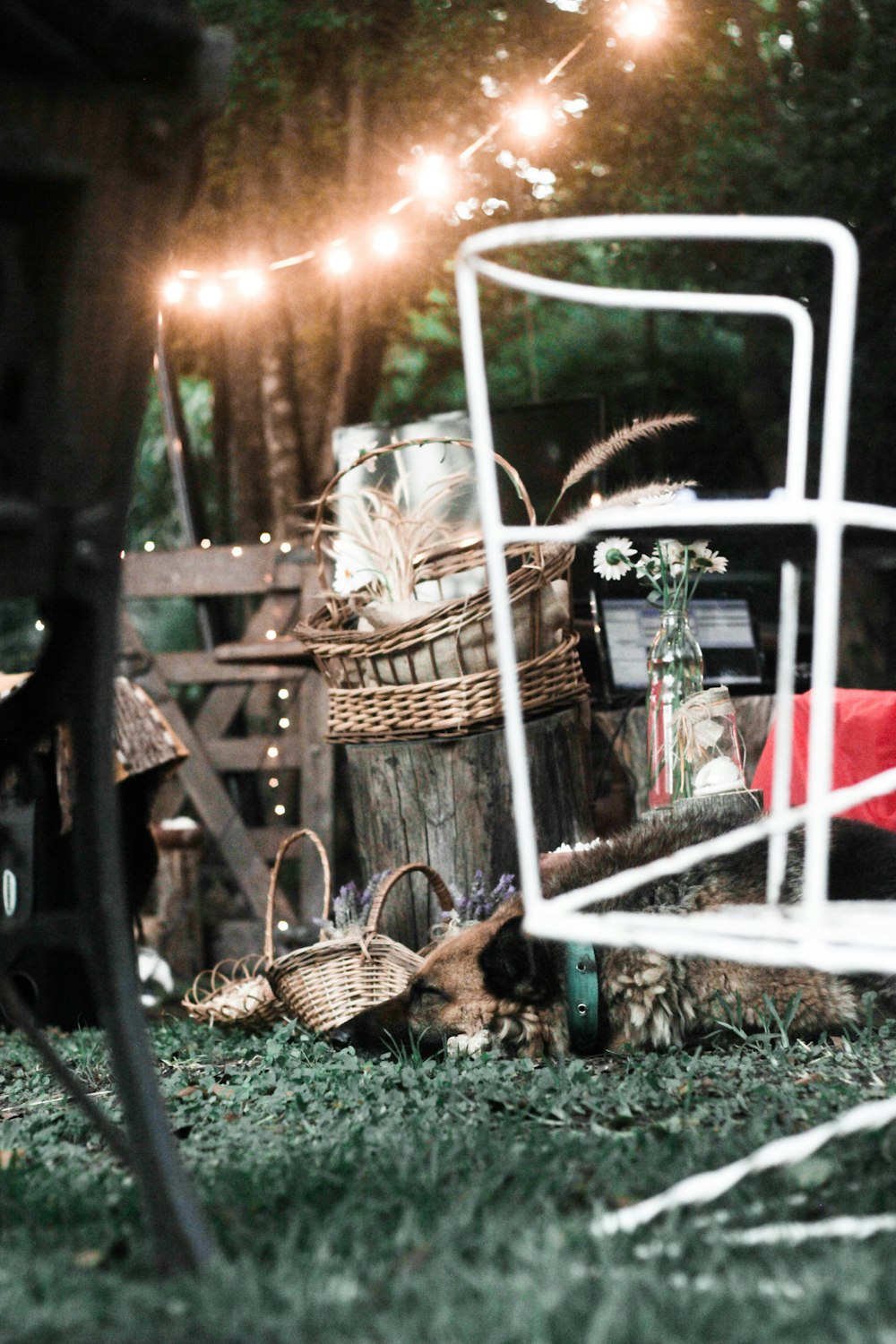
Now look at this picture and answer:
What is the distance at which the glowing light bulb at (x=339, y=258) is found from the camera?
5738 millimetres

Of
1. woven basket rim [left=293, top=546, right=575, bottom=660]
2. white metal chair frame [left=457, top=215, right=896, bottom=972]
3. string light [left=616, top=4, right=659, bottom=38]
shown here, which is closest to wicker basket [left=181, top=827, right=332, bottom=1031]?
woven basket rim [left=293, top=546, right=575, bottom=660]

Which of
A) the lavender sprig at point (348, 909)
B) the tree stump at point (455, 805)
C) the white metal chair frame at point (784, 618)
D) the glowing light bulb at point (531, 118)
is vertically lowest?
the lavender sprig at point (348, 909)

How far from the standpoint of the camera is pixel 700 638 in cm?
457

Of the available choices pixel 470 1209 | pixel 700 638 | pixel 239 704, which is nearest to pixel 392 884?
pixel 470 1209

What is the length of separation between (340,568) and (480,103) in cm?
295

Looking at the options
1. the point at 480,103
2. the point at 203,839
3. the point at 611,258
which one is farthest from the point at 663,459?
the point at 203,839

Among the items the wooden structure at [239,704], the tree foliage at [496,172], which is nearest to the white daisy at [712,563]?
the wooden structure at [239,704]

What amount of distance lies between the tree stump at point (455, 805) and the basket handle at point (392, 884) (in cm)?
18

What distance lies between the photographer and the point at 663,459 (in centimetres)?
870

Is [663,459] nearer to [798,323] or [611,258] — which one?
[611,258]

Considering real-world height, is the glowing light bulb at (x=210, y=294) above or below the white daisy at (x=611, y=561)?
above

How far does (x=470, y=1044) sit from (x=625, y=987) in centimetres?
33

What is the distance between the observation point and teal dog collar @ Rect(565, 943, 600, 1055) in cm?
247

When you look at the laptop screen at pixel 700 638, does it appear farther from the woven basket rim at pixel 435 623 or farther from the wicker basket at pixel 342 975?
the wicker basket at pixel 342 975
